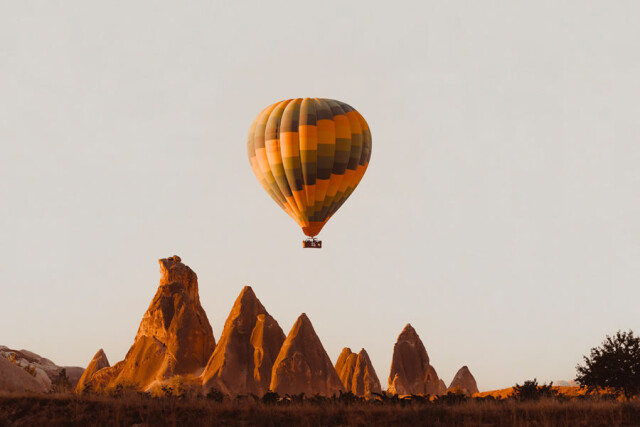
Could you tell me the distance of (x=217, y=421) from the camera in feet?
70.1

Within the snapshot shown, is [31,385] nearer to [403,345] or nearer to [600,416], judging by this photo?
[600,416]

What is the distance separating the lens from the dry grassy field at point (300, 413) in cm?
2117

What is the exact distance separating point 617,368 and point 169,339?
44.2m

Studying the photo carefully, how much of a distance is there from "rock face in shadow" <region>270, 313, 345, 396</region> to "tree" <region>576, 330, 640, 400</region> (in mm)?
28597

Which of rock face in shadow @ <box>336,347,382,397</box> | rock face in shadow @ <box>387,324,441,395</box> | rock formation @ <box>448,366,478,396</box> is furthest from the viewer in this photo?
rock face in shadow @ <box>336,347,382,397</box>

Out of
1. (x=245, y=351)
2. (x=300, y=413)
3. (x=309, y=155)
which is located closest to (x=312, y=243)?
(x=309, y=155)

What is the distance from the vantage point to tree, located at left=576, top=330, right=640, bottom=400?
35812 millimetres

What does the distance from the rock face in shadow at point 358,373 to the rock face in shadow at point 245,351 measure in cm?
1071

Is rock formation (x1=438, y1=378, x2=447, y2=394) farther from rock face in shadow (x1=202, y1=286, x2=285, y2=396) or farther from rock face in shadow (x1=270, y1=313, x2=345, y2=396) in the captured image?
rock face in shadow (x1=202, y1=286, x2=285, y2=396)

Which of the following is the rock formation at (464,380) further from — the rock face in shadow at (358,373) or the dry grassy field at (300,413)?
the dry grassy field at (300,413)

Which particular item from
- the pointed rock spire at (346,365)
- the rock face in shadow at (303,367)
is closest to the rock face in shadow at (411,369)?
the pointed rock spire at (346,365)

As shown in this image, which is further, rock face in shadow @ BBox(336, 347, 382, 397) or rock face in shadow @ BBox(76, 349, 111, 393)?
rock face in shadow @ BBox(76, 349, 111, 393)

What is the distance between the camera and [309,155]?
1961 inches

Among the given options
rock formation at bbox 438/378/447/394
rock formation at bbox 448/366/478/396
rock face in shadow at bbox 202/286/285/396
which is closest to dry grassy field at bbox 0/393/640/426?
rock face in shadow at bbox 202/286/285/396
